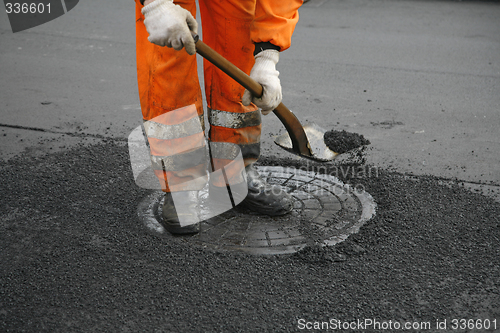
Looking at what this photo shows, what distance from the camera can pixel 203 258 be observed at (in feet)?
7.34

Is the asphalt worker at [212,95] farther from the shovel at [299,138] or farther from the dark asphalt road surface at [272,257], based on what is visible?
the dark asphalt road surface at [272,257]

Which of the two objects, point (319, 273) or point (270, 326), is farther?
point (319, 273)

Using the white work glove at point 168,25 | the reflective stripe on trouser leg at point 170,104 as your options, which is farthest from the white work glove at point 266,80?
the white work glove at point 168,25

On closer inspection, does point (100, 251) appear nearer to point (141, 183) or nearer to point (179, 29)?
point (141, 183)

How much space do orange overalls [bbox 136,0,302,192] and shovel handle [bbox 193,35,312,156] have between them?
15cm

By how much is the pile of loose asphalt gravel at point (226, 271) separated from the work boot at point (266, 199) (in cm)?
36

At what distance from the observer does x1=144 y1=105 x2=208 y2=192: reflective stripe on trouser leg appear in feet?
7.94

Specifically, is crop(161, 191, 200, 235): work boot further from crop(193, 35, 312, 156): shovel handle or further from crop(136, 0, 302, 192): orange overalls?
crop(193, 35, 312, 156): shovel handle

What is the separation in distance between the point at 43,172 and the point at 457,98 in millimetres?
3412

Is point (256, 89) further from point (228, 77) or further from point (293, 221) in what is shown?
point (293, 221)

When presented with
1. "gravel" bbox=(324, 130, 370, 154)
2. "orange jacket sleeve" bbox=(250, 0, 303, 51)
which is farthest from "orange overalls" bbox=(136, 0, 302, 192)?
"gravel" bbox=(324, 130, 370, 154)

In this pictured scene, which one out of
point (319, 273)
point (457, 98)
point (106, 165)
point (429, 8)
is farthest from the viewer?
point (429, 8)

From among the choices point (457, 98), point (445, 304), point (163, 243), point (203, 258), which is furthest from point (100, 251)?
point (457, 98)

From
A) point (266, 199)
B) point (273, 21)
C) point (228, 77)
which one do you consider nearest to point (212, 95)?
point (228, 77)
